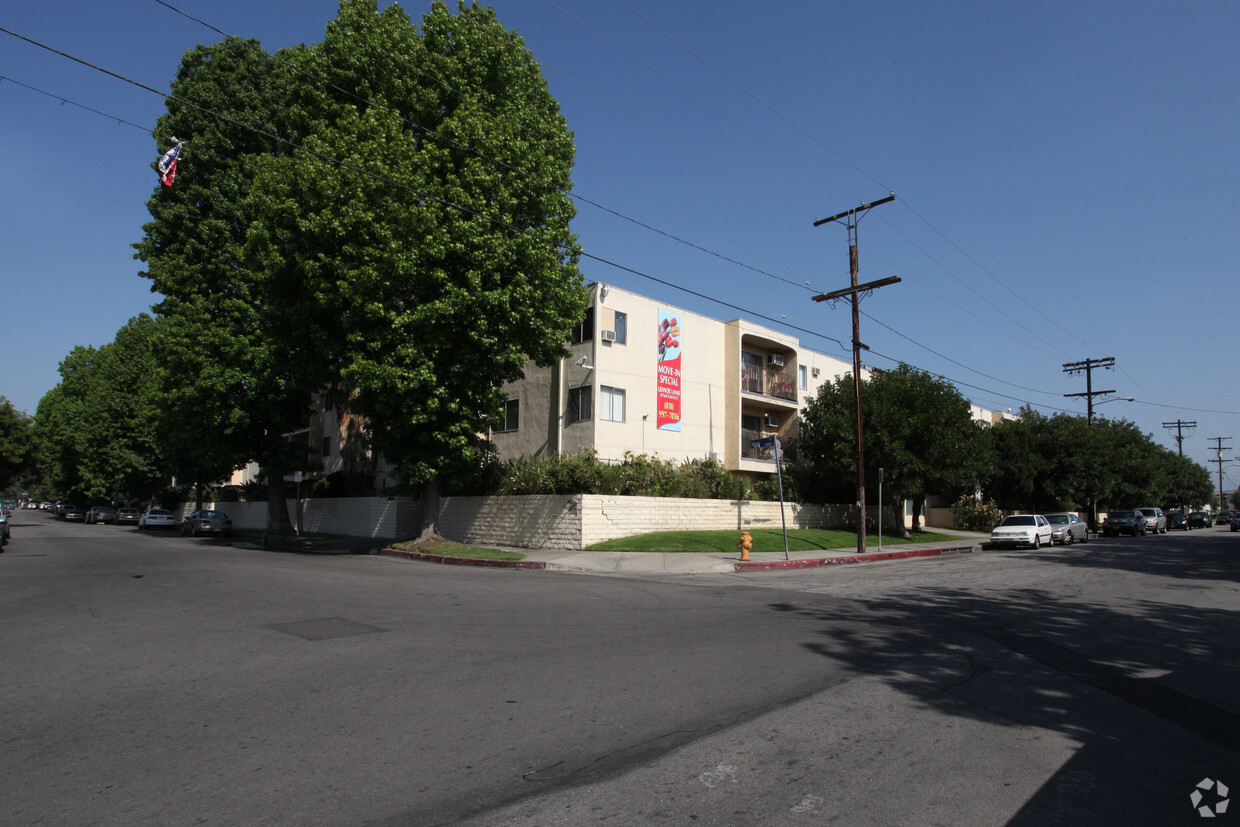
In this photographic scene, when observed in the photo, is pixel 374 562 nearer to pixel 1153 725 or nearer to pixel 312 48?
pixel 312 48

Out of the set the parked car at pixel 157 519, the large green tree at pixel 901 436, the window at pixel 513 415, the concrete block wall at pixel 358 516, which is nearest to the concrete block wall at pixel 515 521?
the concrete block wall at pixel 358 516

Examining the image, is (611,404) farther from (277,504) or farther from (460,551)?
(277,504)

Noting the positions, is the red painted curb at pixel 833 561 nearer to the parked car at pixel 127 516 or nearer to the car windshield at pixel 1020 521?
the car windshield at pixel 1020 521

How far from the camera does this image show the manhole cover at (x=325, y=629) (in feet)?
28.6

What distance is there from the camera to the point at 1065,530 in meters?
34.7

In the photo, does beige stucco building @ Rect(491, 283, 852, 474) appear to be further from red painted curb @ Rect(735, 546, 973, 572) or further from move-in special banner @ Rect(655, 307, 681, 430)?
red painted curb @ Rect(735, 546, 973, 572)

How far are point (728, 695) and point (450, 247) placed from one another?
16.2 meters

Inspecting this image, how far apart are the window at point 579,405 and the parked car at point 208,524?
62.0 feet

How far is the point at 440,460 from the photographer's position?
73.0 ft

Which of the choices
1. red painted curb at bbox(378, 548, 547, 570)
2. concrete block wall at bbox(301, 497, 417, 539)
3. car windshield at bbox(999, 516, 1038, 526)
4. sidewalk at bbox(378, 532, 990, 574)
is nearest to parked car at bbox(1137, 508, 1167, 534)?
car windshield at bbox(999, 516, 1038, 526)

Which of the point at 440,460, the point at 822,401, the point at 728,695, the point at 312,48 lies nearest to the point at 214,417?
the point at 440,460

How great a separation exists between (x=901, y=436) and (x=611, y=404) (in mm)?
12924

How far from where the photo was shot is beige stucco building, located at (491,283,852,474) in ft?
92.7

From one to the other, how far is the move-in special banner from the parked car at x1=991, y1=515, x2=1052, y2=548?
46.9ft
